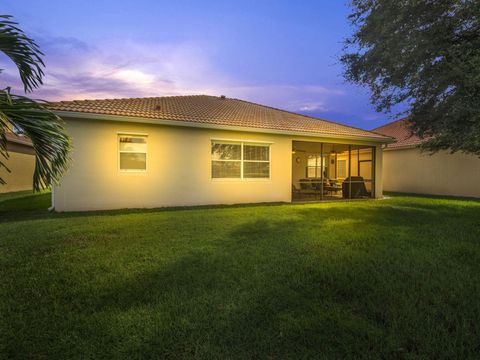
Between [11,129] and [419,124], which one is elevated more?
[419,124]

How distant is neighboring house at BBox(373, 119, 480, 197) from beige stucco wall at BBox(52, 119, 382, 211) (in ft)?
27.6

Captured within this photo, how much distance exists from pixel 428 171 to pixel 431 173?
0.67ft

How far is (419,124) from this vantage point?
814 cm

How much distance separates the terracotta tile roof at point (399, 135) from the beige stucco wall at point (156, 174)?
9130 millimetres

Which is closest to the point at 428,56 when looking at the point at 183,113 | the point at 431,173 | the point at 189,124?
the point at 189,124

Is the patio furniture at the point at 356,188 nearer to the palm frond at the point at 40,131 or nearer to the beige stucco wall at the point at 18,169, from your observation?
the palm frond at the point at 40,131

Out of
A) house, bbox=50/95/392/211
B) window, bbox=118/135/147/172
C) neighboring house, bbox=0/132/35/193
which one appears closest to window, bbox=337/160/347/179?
house, bbox=50/95/392/211

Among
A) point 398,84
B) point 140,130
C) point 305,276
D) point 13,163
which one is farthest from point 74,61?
point 305,276

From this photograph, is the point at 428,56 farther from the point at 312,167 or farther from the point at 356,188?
the point at 312,167

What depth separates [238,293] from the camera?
10.4ft

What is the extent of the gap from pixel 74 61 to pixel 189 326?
17753 mm

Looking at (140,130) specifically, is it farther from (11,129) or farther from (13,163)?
(13,163)

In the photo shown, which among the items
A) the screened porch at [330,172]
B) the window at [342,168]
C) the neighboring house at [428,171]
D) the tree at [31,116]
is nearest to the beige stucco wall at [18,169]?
the tree at [31,116]

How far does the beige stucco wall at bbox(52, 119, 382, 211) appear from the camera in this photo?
9070 mm
